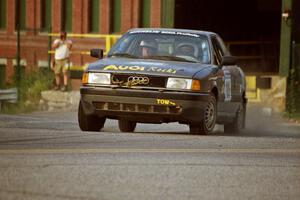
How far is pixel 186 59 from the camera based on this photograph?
17094mm

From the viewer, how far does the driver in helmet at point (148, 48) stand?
17.2 meters

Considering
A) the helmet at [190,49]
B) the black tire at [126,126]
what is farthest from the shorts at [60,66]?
the helmet at [190,49]

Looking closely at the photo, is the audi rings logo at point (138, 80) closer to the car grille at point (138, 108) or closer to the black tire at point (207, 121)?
the car grille at point (138, 108)

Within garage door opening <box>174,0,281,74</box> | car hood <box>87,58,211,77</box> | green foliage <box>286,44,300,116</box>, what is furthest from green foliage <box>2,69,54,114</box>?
car hood <box>87,58,211,77</box>

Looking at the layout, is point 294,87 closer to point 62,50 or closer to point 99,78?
point 62,50

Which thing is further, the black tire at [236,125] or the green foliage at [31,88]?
the green foliage at [31,88]

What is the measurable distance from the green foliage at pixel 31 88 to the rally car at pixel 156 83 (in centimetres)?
1393

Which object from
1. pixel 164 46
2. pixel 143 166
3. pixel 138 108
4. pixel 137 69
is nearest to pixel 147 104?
pixel 138 108

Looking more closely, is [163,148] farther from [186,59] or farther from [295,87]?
[295,87]

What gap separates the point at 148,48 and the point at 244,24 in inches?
954

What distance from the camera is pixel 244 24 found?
41.2 metres

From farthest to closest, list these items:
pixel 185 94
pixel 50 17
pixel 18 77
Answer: pixel 50 17 < pixel 18 77 < pixel 185 94

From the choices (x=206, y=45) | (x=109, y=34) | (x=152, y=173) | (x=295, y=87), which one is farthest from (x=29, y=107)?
(x=152, y=173)

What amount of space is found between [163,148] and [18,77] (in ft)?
66.8
